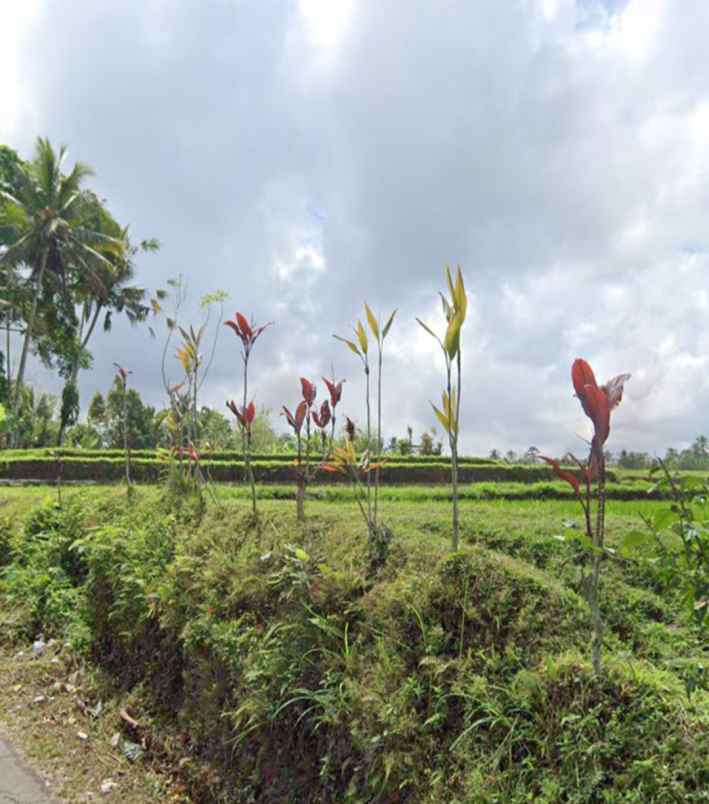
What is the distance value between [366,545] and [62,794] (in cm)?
175

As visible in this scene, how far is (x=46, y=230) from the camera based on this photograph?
78.1ft

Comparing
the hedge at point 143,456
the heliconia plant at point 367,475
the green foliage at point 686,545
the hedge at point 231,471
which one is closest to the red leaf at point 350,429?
the heliconia plant at point 367,475

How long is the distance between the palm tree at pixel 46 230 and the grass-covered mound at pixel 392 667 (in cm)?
2233

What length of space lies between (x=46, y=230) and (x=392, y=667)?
2510 centimetres

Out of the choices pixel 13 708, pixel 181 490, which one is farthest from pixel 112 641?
pixel 181 490

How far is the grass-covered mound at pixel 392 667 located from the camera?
2.00 metres

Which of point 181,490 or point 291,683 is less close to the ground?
point 181,490

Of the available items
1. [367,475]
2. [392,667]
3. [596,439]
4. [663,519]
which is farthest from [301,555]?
[663,519]

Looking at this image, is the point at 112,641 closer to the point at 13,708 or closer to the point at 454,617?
the point at 13,708

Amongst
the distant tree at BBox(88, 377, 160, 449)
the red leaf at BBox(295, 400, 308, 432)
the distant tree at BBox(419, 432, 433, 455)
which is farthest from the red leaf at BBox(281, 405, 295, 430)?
the distant tree at BBox(88, 377, 160, 449)

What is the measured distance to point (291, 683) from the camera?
2742 millimetres

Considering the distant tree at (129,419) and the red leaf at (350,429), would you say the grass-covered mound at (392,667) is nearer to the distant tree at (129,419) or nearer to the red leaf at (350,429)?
the red leaf at (350,429)

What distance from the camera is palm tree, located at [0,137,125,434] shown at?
2373 cm

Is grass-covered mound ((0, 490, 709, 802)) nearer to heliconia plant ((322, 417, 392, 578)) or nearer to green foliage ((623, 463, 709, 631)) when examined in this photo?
heliconia plant ((322, 417, 392, 578))
